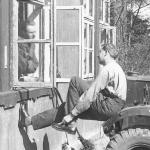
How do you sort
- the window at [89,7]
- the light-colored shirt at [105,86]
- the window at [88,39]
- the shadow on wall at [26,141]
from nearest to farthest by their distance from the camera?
the light-colored shirt at [105,86] → the shadow on wall at [26,141] → the window at [88,39] → the window at [89,7]

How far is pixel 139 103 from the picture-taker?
868 centimetres

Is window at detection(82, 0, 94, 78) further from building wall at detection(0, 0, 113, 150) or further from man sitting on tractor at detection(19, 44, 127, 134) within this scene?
man sitting on tractor at detection(19, 44, 127, 134)

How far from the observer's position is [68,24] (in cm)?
1027

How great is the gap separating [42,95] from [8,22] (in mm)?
1378

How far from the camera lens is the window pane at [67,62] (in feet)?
33.4

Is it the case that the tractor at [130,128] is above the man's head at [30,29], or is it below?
below

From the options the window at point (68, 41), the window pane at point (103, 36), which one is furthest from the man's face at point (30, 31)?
the window pane at point (103, 36)

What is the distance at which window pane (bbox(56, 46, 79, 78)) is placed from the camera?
1018 centimetres

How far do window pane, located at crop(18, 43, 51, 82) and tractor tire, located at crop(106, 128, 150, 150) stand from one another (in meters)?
1.64

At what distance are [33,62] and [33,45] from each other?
1.11ft

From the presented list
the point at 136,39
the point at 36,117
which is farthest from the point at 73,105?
the point at 136,39

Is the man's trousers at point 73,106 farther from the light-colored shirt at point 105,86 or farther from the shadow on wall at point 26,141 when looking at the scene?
the shadow on wall at point 26,141

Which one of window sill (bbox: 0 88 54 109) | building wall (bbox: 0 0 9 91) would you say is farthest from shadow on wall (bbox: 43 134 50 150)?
building wall (bbox: 0 0 9 91)

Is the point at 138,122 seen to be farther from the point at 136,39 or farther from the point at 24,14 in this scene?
the point at 136,39
